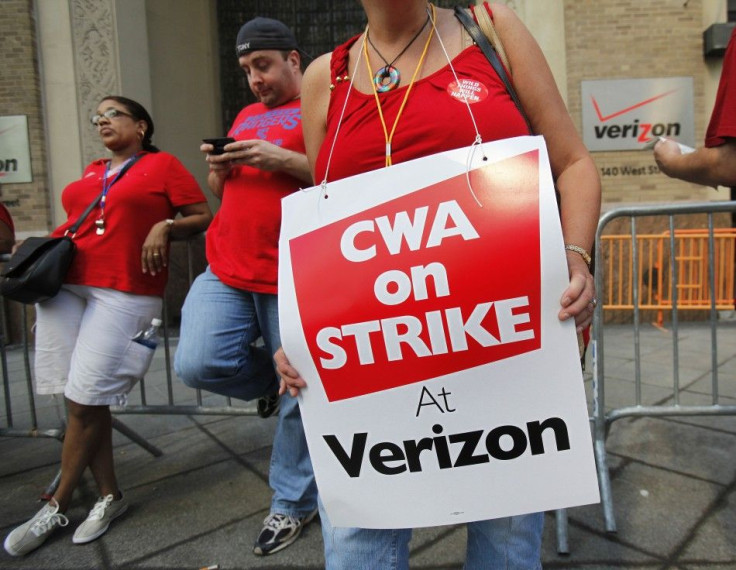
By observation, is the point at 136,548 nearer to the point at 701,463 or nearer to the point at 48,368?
the point at 48,368

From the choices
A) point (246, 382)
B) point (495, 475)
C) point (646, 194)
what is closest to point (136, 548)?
point (246, 382)

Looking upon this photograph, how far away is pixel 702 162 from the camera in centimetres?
170

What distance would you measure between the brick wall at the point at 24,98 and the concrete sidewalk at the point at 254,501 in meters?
A: 4.49

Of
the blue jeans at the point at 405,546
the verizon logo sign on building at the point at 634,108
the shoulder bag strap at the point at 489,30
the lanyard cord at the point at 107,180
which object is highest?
the verizon logo sign on building at the point at 634,108

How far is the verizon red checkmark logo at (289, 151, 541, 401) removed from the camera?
1100mm

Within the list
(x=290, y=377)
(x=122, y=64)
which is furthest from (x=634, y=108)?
(x=290, y=377)

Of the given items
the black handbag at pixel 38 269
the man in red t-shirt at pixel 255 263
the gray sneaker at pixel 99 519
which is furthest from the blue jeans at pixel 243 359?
the gray sneaker at pixel 99 519

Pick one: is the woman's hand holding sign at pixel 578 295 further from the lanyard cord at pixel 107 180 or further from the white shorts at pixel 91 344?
the lanyard cord at pixel 107 180

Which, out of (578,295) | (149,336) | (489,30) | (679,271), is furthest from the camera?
(679,271)

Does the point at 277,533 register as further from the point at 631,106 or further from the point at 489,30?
the point at 631,106

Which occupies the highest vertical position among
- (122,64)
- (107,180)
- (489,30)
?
(122,64)

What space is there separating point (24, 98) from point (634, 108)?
8.32m

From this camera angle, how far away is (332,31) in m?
9.72

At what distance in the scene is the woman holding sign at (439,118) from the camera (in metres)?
1.24
